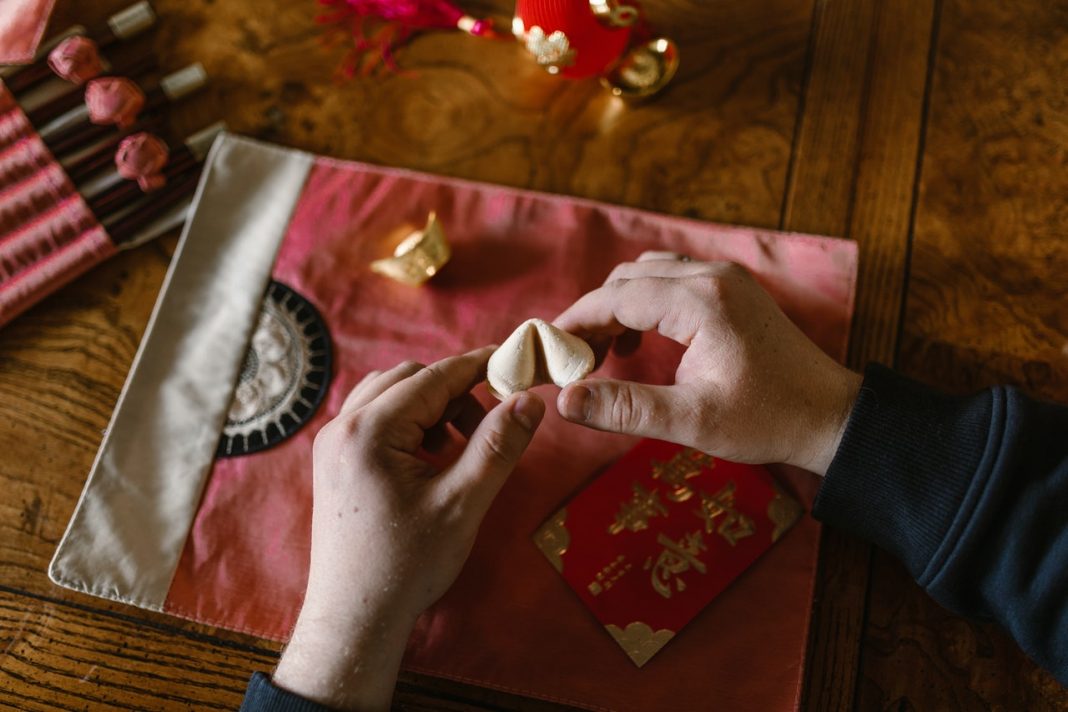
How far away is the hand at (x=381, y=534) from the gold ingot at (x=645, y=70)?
16.1 inches

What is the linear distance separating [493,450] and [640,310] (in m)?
0.18

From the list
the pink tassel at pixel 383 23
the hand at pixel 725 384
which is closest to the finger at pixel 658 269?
the hand at pixel 725 384

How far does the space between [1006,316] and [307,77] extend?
2.65 feet

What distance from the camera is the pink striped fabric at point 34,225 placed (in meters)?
0.79

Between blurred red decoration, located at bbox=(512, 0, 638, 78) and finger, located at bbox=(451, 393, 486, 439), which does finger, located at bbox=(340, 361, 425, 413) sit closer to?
finger, located at bbox=(451, 393, 486, 439)

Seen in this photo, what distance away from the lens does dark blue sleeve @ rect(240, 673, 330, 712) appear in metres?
0.59

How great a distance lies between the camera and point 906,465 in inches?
24.1

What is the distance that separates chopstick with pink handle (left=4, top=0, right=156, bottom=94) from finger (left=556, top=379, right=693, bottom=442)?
2.19 feet

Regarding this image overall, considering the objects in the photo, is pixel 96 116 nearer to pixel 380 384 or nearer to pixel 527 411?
pixel 380 384

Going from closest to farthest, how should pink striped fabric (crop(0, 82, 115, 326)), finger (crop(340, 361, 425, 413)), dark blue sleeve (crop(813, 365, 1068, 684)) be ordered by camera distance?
dark blue sleeve (crop(813, 365, 1068, 684))
finger (crop(340, 361, 425, 413))
pink striped fabric (crop(0, 82, 115, 326))

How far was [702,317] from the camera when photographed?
63 centimetres

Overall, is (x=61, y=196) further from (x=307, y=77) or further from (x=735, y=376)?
(x=735, y=376)

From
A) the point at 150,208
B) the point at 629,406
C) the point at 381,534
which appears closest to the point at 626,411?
the point at 629,406

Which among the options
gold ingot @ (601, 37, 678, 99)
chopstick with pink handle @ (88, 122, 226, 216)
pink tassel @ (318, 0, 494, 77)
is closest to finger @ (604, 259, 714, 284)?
gold ingot @ (601, 37, 678, 99)
